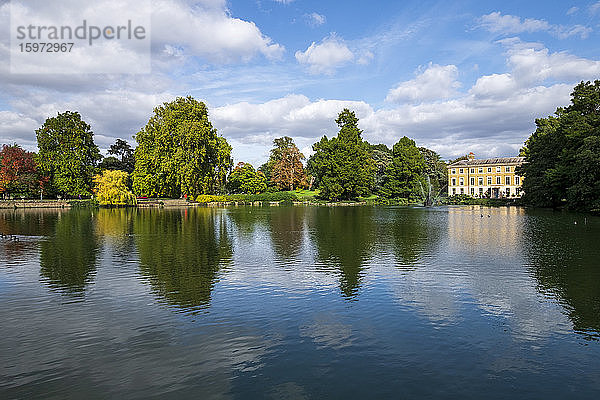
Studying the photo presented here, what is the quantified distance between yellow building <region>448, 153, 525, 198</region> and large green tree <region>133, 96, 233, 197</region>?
65627 mm

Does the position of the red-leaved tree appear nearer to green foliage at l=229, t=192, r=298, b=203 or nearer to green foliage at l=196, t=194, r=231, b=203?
green foliage at l=196, t=194, r=231, b=203

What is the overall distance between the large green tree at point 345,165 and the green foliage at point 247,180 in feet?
54.4

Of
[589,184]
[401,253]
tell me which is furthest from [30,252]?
[589,184]

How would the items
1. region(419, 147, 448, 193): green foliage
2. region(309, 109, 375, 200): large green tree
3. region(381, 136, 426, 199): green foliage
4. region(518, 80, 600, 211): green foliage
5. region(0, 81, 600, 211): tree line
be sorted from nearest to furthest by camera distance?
region(518, 80, 600, 211): green foliage < region(0, 81, 600, 211): tree line < region(309, 109, 375, 200): large green tree < region(381, 136, 426, 199): green foliage < region(419, 147, 448, 193): green foliage

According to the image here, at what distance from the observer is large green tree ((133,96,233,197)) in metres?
77.9

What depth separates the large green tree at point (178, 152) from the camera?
7794cm

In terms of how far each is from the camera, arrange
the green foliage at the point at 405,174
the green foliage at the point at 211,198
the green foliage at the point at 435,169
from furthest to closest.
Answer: the green foliage at the point at 435,169, the green foliage at the point at 405,174, the green foliage at the point at 211,198

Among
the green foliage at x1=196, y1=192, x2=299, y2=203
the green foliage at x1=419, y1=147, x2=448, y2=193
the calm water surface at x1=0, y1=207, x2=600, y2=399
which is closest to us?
the calm water surface at x1=0, y1=207, x2=600, y2=399

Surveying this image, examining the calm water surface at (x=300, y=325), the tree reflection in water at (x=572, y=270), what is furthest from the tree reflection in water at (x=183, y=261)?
the tree reflection in water at (x=572, y=270)

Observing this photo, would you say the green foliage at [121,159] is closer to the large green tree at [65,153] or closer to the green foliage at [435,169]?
the large green tree at [65,153]

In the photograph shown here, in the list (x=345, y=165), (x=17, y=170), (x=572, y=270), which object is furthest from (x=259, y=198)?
(x=572, y=270)

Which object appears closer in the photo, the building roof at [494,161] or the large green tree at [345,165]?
the large green tree at [345,165]

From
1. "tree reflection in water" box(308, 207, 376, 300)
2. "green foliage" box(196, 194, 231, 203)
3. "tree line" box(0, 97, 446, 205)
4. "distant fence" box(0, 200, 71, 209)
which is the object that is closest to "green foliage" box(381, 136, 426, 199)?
"tree line" box(0, 97, 446, 205)

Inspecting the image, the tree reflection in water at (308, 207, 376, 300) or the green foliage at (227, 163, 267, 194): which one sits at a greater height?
the green foliage at (227, 163, 267, 194)
